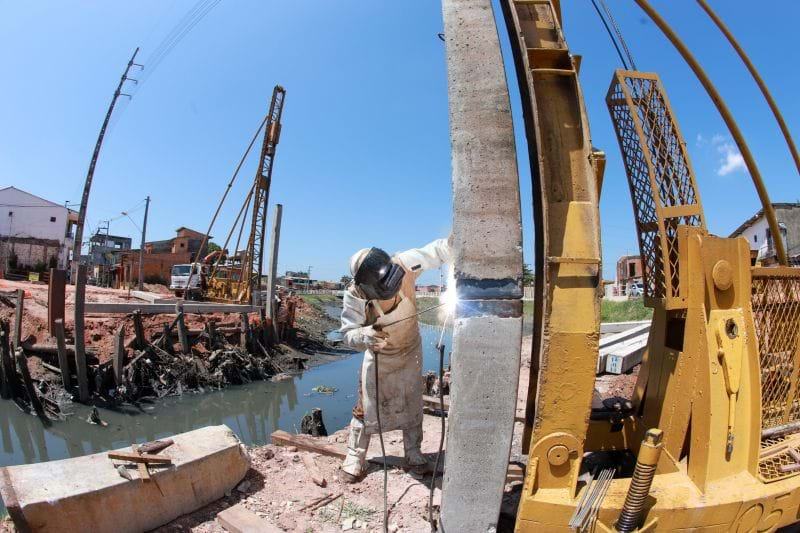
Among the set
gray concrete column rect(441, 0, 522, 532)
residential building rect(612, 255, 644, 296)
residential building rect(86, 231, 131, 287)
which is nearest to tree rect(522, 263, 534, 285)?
gray concrete column rect(441, 0, 522, 532)

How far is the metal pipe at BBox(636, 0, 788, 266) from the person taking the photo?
2.76m

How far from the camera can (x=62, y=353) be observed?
9.73 meters

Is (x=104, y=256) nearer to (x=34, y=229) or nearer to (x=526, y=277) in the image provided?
(x=34, y=229)

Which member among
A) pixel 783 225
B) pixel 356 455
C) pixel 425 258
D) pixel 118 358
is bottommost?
pixel 118 358

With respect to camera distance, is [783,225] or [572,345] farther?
[783,225]

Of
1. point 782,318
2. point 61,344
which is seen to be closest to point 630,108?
point 782,318

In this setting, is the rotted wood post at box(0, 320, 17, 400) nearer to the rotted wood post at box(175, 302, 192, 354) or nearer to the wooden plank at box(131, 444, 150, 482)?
the rotted wood post at box(175, 302, 192, 354)

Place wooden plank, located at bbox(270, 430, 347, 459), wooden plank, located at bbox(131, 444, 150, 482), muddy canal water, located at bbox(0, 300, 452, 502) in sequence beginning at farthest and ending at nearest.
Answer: muddy canal water, located at bbox(0, 300, 452, 502) < wooden plank, located at bbox(270, 430, 347, 459) < wooden plank, located at bbox(131, 444, 150, 482)

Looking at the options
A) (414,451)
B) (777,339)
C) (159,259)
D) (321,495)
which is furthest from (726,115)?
(159,259)

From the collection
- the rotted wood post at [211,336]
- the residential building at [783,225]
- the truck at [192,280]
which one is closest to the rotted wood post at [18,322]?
the rotted wood post at [211,336]

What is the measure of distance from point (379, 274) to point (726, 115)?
268cm

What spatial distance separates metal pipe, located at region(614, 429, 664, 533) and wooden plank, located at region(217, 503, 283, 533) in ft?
6.81

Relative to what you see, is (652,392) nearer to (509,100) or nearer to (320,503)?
(509,100)

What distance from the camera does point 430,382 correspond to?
7.10m
